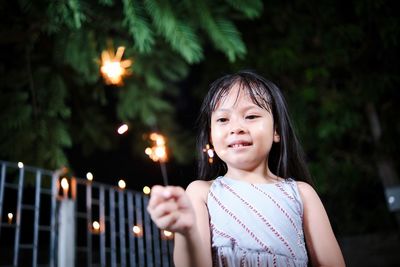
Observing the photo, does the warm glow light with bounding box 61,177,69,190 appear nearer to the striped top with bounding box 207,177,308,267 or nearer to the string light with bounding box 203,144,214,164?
the string light with bounding box 203,144,214,164

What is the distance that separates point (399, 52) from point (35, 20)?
119 inches

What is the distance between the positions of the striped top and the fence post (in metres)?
1.54

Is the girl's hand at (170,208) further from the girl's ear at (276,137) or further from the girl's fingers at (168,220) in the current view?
the girl's ear at (276,137)

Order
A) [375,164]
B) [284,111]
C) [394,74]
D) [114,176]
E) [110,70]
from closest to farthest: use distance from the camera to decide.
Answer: [284,111]
[110,70]
[394,74]
[375,164]
[114,176]

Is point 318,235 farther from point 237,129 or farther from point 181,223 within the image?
point 181,223

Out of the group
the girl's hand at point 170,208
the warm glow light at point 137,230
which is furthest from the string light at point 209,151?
the warm glow light at point 137,230

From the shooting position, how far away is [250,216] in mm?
1332

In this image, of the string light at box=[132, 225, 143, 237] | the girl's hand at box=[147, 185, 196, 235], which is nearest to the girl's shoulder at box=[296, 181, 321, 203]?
the girl's hand at box=[147, 185, 196, 235]

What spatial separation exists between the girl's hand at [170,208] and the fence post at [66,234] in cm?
184

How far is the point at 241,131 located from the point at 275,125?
0.90ft

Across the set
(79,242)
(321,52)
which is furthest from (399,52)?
(79,242)

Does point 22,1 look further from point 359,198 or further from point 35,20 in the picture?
point 359,198

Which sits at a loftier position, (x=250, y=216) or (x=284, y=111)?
(x=284, y=111)

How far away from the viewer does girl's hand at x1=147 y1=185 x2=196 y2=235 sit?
90cm
